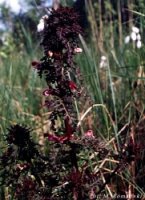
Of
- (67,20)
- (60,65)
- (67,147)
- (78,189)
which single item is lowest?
(78,189)

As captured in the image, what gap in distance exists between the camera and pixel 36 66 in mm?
1257

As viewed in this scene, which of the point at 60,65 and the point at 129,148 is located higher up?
the point at 60,65

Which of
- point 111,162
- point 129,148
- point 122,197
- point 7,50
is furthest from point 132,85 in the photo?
point 7,50

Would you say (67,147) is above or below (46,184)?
above

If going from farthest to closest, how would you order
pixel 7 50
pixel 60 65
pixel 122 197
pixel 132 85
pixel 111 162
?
pixel 7 50 < pixel 132 85 < pixel 111 162 < pixel 122 197 < pixel 60 65

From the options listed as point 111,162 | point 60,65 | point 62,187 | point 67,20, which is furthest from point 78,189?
point 111,162

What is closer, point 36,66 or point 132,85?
point 36,66

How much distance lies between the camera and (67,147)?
1.29 m

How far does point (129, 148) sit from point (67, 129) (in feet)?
0.63

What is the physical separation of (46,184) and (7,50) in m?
5.93

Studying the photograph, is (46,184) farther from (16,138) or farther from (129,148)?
(129,148)

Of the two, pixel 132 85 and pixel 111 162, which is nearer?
pixel 111 162

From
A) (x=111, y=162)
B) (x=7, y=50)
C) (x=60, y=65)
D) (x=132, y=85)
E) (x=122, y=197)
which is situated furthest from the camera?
(x=7, y=50)

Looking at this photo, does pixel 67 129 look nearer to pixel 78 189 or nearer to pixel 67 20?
pixel 78 189
